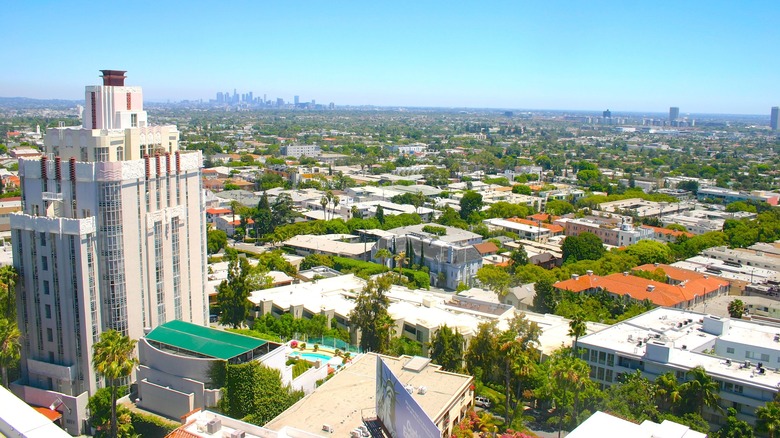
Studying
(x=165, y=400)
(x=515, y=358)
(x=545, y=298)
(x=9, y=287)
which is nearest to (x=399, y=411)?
(x=515, y=358)

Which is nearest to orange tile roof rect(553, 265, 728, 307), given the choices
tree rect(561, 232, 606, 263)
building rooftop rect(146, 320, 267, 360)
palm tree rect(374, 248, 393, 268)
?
tree rect(561, 232, 606, 263)

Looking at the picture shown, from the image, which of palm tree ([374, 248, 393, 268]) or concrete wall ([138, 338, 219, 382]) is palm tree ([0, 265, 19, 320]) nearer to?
concrete wall ([138, 338, 219, 382])

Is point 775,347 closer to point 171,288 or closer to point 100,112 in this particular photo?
point 171,288

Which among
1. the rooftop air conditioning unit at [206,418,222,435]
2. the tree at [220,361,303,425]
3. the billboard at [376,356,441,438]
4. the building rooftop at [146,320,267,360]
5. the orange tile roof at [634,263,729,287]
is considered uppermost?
the billboard at [376,356,441,438]

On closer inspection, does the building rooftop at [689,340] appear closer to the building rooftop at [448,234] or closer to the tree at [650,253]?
the tree at [650,253]

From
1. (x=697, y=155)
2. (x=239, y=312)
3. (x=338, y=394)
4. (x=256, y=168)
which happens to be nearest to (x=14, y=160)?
(x=256, y=168)

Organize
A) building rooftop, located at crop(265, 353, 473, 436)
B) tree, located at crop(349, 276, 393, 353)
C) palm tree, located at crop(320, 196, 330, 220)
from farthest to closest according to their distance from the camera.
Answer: palm tree, located at crop(320, 196, 330, 220) → tree, located at crop(349, 276, 393, 353) → building rooftop, located at crop(265, 353, 473, 436)
